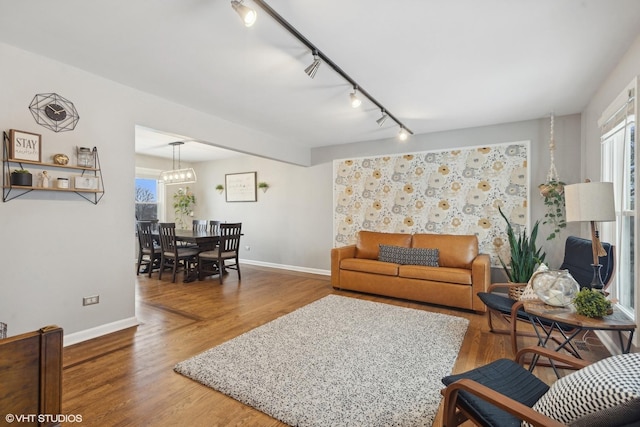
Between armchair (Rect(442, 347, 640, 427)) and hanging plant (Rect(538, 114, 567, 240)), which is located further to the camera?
hanging plant (Rect(538, 114, 567, 240))

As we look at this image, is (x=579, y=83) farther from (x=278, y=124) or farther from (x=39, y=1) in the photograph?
(x=39, y=1)

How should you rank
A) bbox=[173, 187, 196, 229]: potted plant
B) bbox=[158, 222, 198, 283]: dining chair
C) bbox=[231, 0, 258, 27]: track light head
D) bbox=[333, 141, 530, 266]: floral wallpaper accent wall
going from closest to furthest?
bbox=[231, 0, 258, 27]: track light head < bbox=[333, 141, 530, 266]: floral wallpaper accent wall < bbox=[158, 222, 198, 283]: dining chair < bbox=[173, 187, 196, 229]: potted plant

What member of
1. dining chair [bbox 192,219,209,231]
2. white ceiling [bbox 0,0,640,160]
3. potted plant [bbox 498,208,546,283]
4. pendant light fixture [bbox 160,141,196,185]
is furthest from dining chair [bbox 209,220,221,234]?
potted plant [bbox 498,208,546,283]

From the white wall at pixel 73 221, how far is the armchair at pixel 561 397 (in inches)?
122

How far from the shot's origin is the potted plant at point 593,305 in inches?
71.5

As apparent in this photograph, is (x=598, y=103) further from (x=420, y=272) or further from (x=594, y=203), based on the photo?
(x=420, y=272)

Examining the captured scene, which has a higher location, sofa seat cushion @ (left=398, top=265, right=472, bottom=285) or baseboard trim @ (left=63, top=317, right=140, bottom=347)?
sofa seat cushion @ (left=398, top=265, right=472, bottom=285)

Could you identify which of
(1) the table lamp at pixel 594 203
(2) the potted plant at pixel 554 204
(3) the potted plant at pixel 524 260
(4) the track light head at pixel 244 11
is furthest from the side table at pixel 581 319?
(4) the track light head at pixel 244 11

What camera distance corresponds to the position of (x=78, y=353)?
2.45m

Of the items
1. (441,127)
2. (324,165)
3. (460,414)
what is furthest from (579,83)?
(324,165)

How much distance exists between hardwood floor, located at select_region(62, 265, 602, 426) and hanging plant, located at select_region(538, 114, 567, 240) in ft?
5.41

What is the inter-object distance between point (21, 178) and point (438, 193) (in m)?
4.81

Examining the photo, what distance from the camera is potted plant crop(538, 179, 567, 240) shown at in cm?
362

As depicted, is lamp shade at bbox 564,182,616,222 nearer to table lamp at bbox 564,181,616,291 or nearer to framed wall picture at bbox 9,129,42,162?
table lamp at bbox 564,181,616,291
